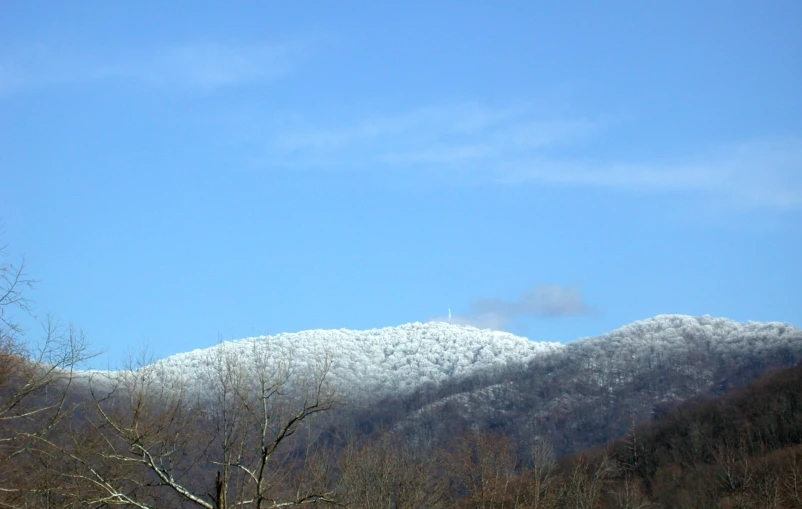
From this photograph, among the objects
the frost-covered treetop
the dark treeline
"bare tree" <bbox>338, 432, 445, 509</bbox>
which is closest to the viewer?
the dark treeline

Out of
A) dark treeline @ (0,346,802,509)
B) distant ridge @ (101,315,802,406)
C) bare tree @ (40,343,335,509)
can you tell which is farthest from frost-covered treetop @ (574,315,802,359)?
bare tree @ (40,343,335,509)

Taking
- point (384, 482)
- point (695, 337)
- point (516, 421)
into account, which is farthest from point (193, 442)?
point (695, 337)

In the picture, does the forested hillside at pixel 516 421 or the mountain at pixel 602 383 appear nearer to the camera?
the forested hillside at pixel 516 421

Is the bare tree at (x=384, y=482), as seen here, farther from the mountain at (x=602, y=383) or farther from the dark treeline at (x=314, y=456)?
the mountain at (x=602, y=383)

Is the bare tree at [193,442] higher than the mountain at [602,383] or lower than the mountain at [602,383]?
lower

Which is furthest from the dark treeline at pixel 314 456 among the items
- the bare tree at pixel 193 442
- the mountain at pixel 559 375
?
the mountain at pixel 559 375

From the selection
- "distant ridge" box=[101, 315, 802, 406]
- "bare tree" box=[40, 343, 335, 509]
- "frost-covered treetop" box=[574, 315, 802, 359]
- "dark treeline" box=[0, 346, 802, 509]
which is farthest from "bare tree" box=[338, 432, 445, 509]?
"frost-covered treetop" box=[574, 315, 802, 359]

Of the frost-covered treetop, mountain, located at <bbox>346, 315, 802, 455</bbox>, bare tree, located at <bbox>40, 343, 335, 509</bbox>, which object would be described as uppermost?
the frost-covered treetop

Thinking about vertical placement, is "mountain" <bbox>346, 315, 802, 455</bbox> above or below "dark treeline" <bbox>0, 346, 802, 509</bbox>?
above

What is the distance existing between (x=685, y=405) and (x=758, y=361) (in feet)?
133

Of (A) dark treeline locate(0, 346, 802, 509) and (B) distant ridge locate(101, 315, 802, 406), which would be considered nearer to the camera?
(A) dark treeline locate(0, 346, 802, 509)

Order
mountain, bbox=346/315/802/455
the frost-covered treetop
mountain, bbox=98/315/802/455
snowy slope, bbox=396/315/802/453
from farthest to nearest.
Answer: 1. the frost-covered treetop
2. snowy slope, bbox=396/315/802/453
3. mountain, bbox=98/315/802/455
4. mountain, bbox=346/315/802/455

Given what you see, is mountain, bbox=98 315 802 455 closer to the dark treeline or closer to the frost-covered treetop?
the frost-covered treetop

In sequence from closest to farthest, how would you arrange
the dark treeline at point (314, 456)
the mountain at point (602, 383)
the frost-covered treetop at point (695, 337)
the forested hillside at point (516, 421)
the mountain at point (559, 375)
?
1. the dark treeline at point (314, 456)
2. the forested hillside at point (516, 421)
3. the mountain at point (602, 383)
4. the mountain at point (559, 375)
5. the frost-covered treetop at point (695, 337)
